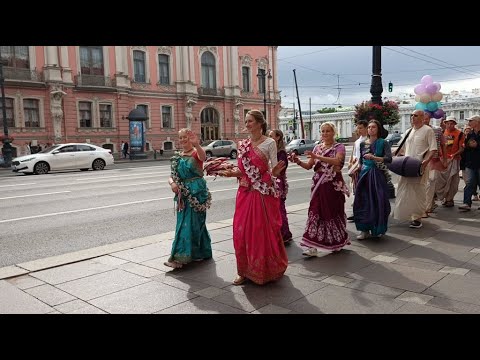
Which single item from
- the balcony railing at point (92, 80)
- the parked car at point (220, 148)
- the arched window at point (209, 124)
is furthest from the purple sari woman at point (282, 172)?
the arched window at point (209, 124)

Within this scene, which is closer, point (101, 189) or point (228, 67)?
point (101, 189)

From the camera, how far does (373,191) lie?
6.54 metres

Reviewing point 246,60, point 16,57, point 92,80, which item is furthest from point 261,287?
point 246,60

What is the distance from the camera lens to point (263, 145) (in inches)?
187

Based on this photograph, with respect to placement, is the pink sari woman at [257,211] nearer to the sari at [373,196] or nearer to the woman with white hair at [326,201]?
the woman with white hair at [326,201]

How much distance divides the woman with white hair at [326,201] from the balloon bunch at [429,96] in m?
4.87

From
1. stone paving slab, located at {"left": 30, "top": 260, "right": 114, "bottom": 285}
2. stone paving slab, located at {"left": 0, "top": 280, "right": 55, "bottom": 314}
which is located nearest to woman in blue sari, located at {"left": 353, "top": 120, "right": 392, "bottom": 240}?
stone paving slab, located at {"left": 30, "top": 260, "right": 114, "bottom": 285}

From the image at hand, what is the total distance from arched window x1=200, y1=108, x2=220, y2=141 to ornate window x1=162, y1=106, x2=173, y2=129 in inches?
149

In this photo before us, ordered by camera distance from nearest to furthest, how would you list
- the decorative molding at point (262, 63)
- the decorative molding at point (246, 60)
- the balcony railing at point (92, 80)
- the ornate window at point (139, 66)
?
1. the balcony railing at point (92, 80)
2. the ornate window at point (139, 66)
3. the decorative molding at point (246, 60)
4. the decorative molding at point (262, 63)

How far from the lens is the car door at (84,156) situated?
22047 mm
